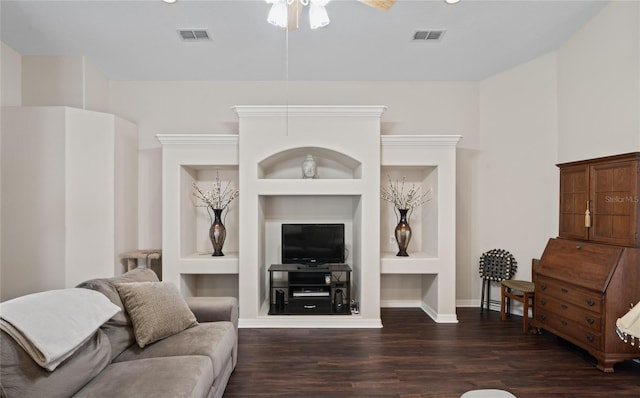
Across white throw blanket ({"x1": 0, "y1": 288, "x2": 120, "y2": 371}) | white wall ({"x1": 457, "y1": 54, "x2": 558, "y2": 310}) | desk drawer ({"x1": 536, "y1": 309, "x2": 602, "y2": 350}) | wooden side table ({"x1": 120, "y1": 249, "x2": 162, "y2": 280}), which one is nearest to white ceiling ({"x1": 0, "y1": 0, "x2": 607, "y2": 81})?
white wall ({"x1": 457, "y1": 54, "x2": 558, "y2": 310})

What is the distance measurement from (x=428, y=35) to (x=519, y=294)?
3.33 metres

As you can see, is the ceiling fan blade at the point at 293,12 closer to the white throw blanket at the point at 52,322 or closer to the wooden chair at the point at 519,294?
the white throw blanket at the point at 52,322

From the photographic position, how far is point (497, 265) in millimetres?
4750

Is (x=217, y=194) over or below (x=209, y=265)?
over

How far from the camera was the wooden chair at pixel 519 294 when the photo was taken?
4090 mm

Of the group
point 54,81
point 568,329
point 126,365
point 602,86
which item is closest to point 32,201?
point 54,81

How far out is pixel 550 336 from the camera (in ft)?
12.9

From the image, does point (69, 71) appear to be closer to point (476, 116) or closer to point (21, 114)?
point (21, 114)

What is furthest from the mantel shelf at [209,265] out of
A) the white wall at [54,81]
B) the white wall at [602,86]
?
the white wall at [602,86]

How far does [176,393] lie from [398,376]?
6.25 feet

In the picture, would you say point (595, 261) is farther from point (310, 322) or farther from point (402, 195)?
point (310, 322)

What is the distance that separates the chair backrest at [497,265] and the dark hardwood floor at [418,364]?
64 centimetres

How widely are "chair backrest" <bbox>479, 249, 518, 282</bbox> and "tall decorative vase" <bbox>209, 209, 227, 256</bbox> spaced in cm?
341

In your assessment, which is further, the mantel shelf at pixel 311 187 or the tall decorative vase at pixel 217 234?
the tall decorative vase at pixel 217 234
